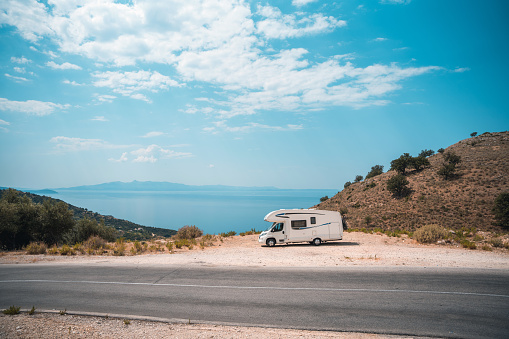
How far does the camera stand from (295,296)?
32.0ft

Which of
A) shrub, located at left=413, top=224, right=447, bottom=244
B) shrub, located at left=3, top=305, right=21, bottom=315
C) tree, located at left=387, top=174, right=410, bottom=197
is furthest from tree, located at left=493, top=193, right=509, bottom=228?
shrub, located at left=3, top=305, right=21, bottom=315

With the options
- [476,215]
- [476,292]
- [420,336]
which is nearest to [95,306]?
[420,336]

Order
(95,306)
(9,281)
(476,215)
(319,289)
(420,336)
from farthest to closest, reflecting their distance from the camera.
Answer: (476,215)
(9,281)
(319,289)
(95,306)
(420,336)

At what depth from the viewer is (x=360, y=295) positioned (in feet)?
31.7

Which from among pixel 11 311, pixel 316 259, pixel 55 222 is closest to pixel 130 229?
pixel 55 222

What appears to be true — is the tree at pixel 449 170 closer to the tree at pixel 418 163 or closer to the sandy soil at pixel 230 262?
the tree at pixel 418 163

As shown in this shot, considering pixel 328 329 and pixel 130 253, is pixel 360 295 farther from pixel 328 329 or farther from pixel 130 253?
pixel 130 253

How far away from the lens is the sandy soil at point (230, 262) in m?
7.24

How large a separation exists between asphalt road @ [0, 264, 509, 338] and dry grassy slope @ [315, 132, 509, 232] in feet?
117

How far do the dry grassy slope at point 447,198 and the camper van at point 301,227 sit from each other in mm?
27720

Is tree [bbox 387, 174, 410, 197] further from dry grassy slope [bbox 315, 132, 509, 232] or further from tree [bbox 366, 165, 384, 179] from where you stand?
tree [bbox 366, 165, 384, 179]

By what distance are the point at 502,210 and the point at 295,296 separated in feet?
141

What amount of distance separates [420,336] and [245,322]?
466cm

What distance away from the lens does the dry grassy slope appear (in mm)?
42125
